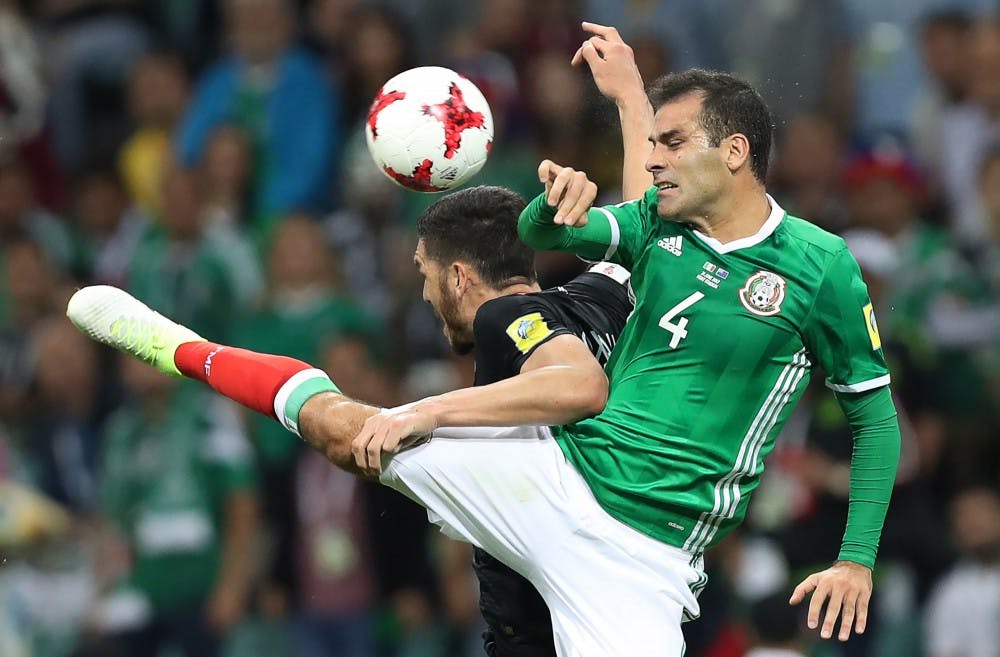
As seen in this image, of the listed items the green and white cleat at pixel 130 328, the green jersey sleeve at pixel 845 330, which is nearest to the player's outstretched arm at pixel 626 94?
the green jersey sleeve at pixel 845 330

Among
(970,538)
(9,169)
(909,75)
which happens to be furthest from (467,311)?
(9,169)

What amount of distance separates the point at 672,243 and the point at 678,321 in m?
0.24

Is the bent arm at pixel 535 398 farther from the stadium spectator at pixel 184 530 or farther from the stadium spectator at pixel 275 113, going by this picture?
the stadium spectator at pixel 275 113

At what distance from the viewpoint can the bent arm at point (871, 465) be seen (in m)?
4.95

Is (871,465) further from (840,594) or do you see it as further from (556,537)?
(556,537)

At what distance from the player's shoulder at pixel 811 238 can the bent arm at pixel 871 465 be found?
0.43 meters

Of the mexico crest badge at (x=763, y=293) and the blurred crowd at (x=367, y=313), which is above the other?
the mexico crest badge at (x=763, y=293)

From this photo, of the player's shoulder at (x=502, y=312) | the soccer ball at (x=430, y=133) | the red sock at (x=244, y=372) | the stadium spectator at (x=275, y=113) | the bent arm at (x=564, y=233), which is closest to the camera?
the bent arm at (x=564, y=233)

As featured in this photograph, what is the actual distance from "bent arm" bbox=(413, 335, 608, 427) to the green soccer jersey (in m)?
0.19

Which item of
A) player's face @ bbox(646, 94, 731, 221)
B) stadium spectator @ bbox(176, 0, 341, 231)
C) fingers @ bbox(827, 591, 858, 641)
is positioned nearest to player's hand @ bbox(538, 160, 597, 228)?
player's face @ bbox(646, 94, 731, 221)

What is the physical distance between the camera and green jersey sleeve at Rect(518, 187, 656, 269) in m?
4.80

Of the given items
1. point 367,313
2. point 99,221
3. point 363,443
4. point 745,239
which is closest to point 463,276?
point 363,443

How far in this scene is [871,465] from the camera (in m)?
4.96

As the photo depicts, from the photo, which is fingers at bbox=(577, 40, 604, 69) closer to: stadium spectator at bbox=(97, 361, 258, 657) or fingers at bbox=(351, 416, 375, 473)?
fingers at bbox=(351, 416, 375, 473)
